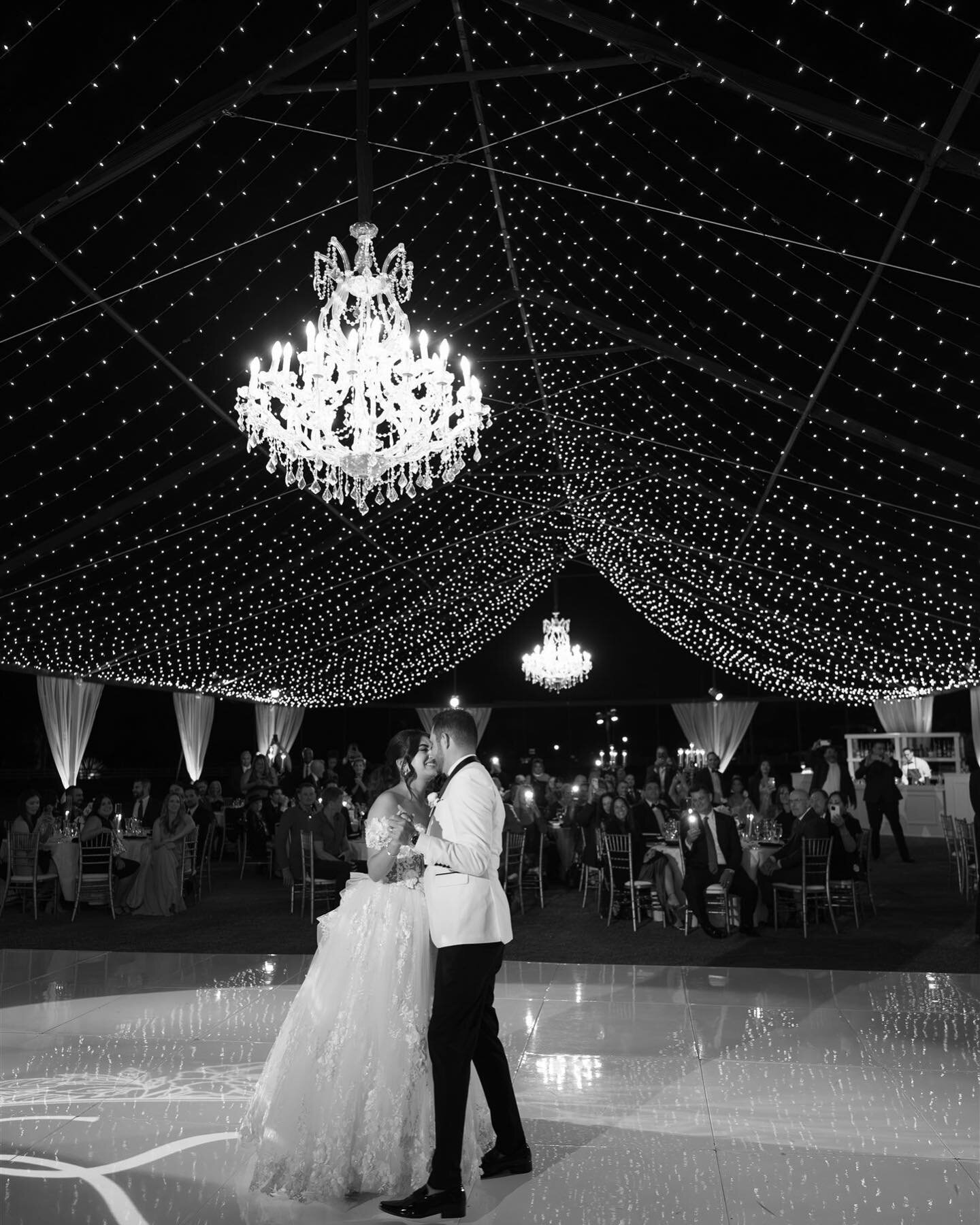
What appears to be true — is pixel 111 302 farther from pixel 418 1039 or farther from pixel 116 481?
pixel 418 1039

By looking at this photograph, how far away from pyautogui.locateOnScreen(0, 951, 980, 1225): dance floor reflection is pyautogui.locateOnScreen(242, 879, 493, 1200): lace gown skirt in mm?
122

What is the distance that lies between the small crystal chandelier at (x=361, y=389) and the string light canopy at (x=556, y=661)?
1016 cm

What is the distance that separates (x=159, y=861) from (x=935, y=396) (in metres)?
7.44

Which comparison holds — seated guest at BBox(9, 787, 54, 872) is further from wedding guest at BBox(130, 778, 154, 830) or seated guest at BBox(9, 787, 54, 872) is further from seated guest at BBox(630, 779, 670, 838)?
seated guest at BBox(630, 779, 670, 838)

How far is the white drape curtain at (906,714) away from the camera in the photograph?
1950 centimetres

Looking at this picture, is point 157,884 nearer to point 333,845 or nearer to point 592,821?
point 333,845

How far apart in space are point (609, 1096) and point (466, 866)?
5.36 ft

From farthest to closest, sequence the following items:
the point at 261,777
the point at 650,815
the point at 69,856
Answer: the point at 261,777 < the point at 650,815 < the point at 69,856

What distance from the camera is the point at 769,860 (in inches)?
319

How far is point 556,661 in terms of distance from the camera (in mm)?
15688

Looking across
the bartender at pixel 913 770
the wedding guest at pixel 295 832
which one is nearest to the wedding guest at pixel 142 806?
the wedding guest at pixel 295 832

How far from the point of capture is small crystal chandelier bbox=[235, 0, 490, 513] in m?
5.27

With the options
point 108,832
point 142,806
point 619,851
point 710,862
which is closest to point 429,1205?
point 710,862

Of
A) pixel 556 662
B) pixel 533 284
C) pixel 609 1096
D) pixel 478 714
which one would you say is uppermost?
pixel 533 284
